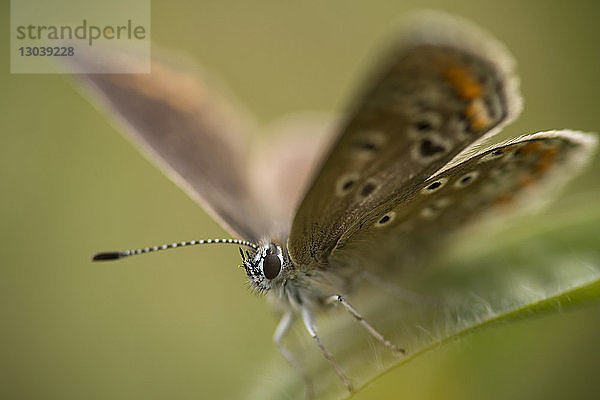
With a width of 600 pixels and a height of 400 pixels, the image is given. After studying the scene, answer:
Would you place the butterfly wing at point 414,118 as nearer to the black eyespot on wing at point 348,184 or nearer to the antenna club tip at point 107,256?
the black eyespot on wing at point 348,184

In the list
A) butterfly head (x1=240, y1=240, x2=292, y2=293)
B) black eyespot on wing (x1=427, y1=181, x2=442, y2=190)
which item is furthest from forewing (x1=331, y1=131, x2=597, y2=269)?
butterfly head (x1=240, y1=240, x2=292, y2=293)

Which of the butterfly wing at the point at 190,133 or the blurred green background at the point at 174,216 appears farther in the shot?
the blurred green background at the point at 174,216

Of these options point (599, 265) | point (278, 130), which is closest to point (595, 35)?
point (278, 130)

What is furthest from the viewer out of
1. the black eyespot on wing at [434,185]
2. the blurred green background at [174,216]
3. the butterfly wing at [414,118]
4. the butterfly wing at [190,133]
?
the blurred green background at [174,216]

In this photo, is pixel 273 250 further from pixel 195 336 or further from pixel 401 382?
pixel 195 336

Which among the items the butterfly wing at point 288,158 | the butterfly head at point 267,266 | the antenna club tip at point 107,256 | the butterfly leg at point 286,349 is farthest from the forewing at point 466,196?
the antenna club tip at point 107,256

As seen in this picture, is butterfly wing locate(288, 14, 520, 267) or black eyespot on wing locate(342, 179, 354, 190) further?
black eyespot on wing locate(342, 179, 354, 190)

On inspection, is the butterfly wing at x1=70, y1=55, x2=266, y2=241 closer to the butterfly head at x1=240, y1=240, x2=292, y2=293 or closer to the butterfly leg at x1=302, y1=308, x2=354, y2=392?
the butterfly head at x1=240, y1=240, x2=292, y2=293

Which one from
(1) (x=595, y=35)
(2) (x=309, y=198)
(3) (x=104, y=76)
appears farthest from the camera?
(1) (x=595, y=35)

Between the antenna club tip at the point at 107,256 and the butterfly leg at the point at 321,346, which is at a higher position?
the antenna club tip at the point at 107,256
